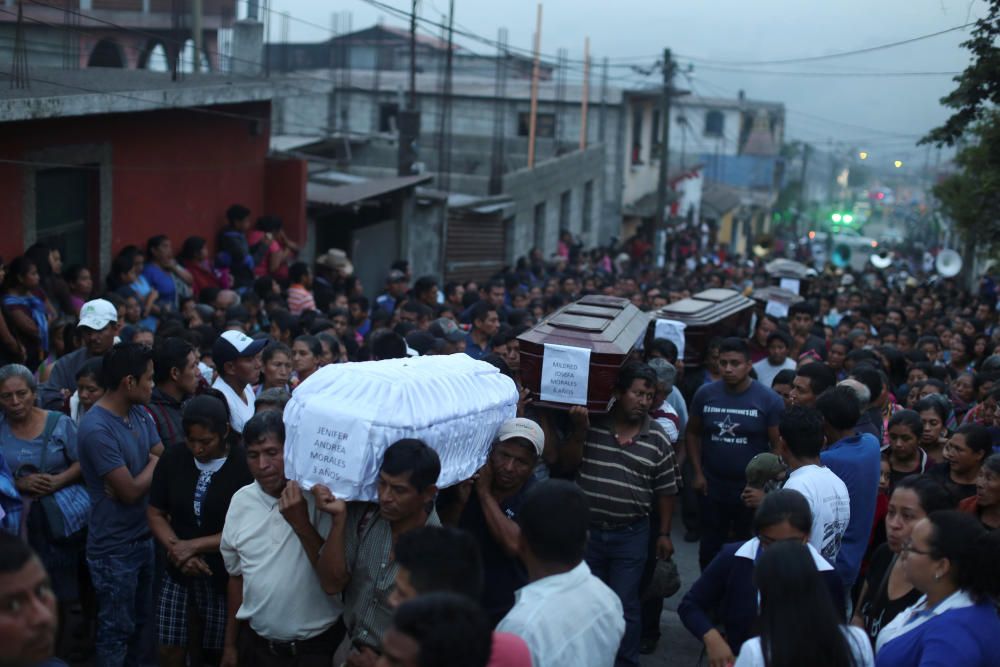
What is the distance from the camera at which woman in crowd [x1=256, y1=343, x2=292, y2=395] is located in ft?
20.6

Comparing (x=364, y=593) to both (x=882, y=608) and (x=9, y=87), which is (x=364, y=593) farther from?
(x=9, y=87)

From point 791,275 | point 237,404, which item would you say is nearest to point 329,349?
point 237,404

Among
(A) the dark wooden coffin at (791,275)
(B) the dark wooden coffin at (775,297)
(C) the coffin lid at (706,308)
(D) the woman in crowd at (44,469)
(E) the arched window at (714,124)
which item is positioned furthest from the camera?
(E) the arched window at (714,124)

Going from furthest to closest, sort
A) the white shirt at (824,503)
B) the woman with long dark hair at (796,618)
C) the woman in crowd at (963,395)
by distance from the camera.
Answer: the woman in crowd at (963,395) → the white shirt at (824,503) → the woman with long dark hair at (796,618)

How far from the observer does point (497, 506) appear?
15.3 ft

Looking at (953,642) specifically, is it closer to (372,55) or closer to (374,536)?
(374,536)

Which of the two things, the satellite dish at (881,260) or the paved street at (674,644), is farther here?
the satellite dish at (881,260)

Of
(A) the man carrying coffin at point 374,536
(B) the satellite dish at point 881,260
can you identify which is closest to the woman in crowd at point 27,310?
(A) the man carrying coffin at point 374,536

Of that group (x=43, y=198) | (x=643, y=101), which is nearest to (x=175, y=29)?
(x=43, y=198)

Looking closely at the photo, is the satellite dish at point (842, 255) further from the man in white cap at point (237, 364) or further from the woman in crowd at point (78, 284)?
the man in white cap at point (237, 364)

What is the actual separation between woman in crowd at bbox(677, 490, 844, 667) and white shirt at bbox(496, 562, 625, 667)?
2.13ft

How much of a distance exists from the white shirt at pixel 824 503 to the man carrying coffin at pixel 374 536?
68.3 inches

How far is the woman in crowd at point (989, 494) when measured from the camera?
4938 millimetres

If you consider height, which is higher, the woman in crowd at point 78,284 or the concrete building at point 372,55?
the concrete building at point 372,55
